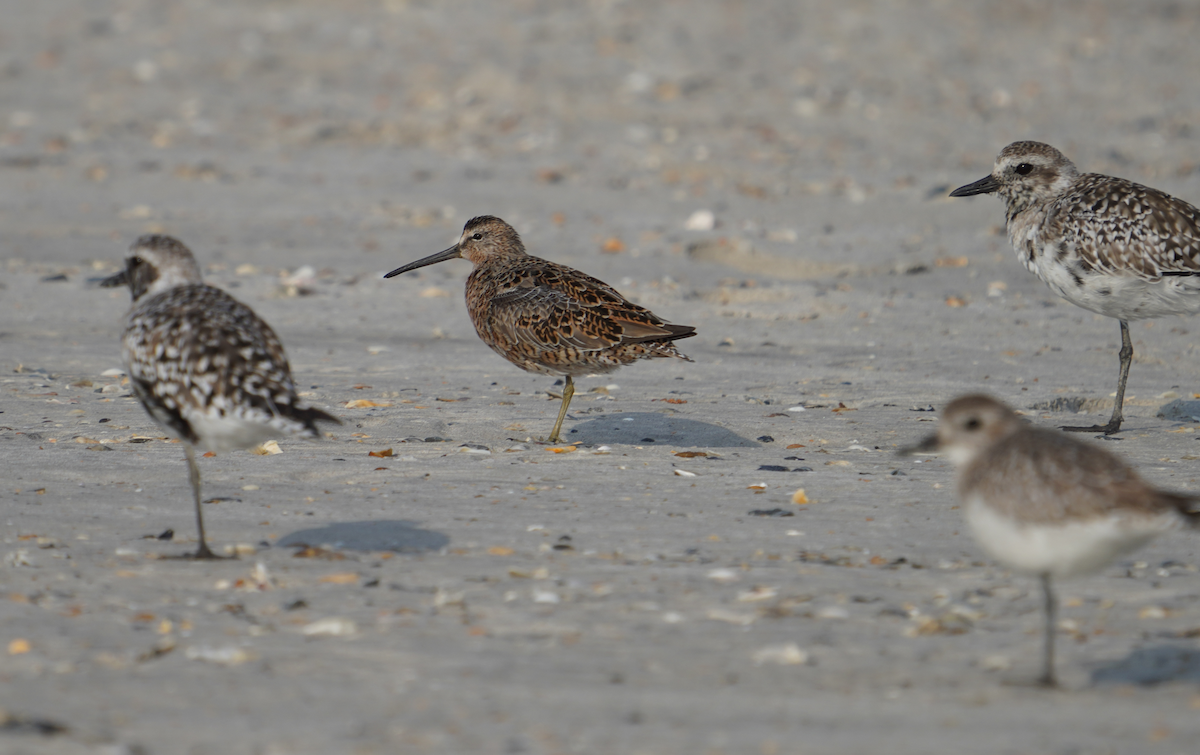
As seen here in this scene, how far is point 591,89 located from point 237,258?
7.55 meters

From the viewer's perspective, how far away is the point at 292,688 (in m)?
3.95

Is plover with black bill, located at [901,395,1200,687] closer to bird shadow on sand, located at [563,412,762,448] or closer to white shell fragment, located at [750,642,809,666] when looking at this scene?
white shell fragment, located at [750,642,809,666]

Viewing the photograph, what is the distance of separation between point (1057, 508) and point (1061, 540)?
0.32 feet

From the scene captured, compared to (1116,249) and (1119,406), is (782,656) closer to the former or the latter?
(1119,406)

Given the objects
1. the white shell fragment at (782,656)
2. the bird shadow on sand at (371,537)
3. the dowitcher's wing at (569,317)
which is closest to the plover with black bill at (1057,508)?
the white shell fragment at (782,656)

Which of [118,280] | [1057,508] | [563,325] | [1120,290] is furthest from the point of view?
[1120,290]

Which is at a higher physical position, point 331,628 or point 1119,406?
point 1119,406

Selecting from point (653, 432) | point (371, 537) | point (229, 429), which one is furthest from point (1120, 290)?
point (229, 429)

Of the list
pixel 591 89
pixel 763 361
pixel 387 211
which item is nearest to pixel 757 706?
pixel 763 361

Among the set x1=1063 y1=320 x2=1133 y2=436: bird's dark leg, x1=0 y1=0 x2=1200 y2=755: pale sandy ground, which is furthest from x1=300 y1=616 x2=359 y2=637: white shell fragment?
x1=1063 y1=320 x2=1133 y2=436: bird's dark leg

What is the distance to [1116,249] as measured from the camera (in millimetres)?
7855

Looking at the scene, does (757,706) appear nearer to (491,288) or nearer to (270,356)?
(270,356)

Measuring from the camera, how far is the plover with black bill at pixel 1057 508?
388 cm

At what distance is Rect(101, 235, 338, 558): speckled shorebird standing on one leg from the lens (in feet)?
16.5
